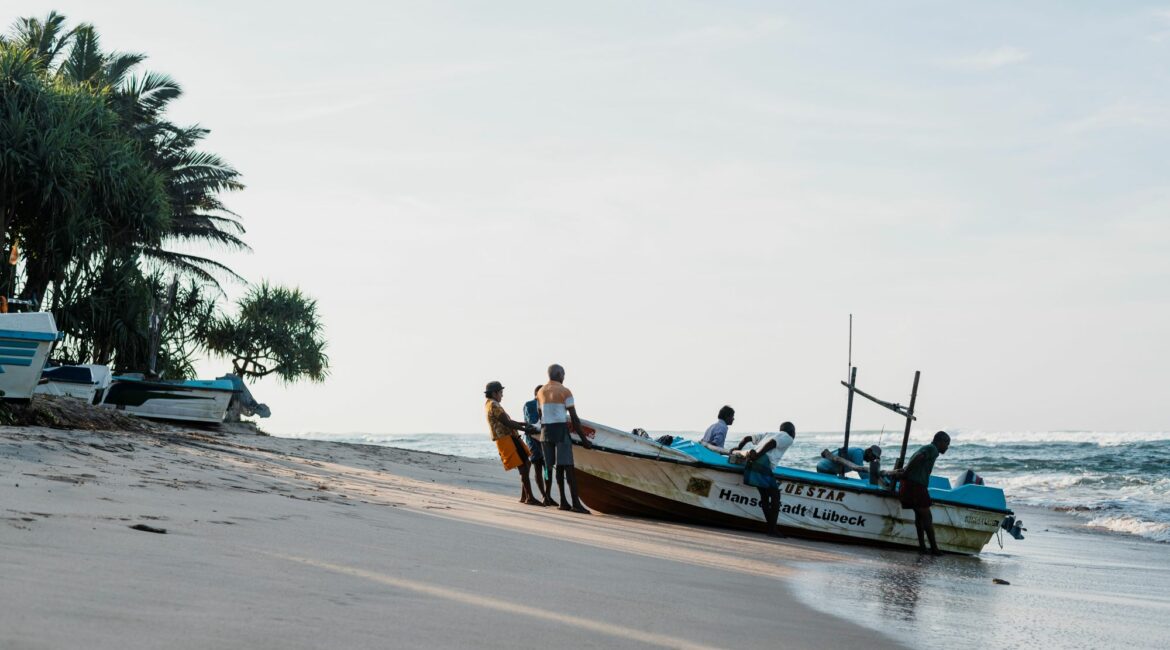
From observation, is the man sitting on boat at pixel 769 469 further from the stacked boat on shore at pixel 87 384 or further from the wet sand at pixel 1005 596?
the stacked boat on shore at pixel 87 384

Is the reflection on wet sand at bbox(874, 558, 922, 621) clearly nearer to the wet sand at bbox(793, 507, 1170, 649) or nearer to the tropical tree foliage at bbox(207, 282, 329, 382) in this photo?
the wet sand at bbox(793, 507, 1170, 649)

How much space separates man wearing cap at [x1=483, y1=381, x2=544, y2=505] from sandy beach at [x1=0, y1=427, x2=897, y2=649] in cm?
278

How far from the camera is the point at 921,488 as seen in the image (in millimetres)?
12570

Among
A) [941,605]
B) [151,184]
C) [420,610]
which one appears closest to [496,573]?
[420,610]

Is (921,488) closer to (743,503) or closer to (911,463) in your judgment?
A: (911,463)

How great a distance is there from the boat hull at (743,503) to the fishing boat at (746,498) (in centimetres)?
1

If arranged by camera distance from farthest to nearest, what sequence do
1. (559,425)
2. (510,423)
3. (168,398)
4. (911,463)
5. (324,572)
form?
(168,398)
(510,423)
(911,463)
(559,425)
(324,572)

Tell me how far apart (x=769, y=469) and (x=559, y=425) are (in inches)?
99.2

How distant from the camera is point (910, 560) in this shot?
11.5m

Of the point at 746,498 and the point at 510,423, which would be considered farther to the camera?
the point at 510,423

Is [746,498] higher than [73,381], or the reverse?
[73,381]

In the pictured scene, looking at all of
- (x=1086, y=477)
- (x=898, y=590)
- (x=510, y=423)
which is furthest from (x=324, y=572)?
(x=1086, y=477)

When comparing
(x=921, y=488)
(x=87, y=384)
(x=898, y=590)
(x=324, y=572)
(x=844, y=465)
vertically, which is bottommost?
(x=324, y=572)

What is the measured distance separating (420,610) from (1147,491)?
26.1 metres
